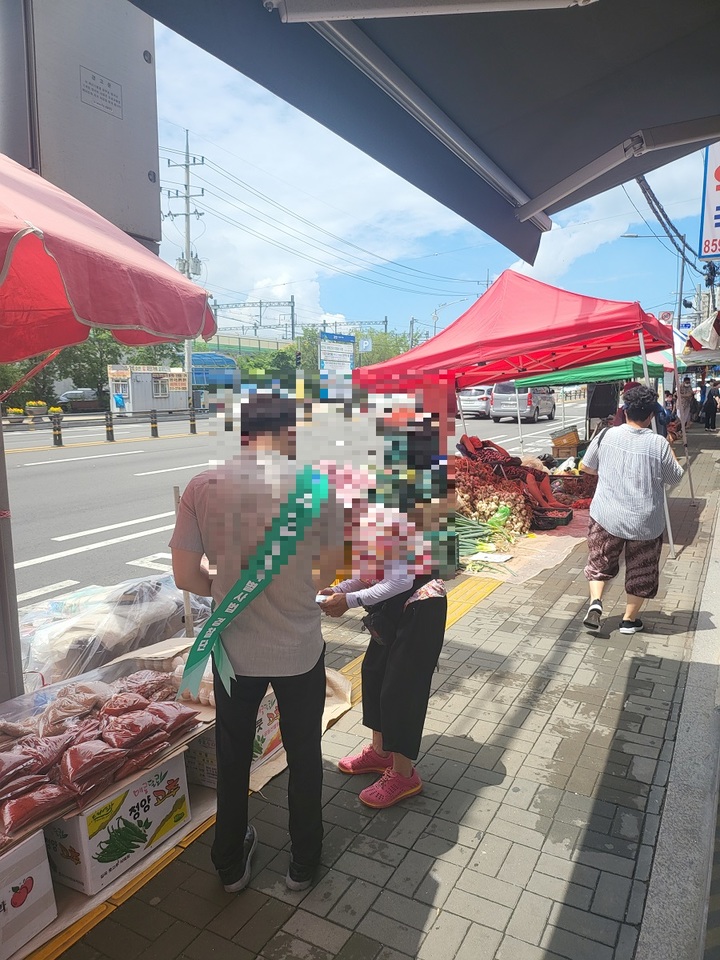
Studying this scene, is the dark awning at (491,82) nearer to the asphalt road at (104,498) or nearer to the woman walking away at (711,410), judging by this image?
the asphalt road at (104,498)

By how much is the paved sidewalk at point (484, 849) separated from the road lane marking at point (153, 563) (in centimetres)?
404

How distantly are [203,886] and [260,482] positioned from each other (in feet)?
5.33

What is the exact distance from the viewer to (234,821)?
7.61 feet

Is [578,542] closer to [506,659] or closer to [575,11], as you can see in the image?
[506,659]

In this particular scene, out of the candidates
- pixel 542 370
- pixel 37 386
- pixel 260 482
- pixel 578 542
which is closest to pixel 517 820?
pixel 260 482

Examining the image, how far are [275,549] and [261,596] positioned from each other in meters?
0.21

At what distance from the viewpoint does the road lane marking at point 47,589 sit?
20.4ft

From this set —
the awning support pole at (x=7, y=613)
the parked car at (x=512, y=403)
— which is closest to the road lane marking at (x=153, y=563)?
the awning support pole at (x=7, y=613)

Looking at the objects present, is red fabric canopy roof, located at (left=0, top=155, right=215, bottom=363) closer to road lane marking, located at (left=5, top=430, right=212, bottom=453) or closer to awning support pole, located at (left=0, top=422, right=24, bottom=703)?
awning support pole, located at (left=0, top=422, right=24, bottom=703)

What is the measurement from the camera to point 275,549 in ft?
6.59

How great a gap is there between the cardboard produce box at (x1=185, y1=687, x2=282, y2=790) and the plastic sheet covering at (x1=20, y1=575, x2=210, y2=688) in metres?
1.06

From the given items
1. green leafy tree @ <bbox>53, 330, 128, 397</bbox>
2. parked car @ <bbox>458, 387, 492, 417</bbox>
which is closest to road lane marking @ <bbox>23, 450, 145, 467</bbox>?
green leafy tree @ <bbox>53, 330, 128, 397</bbox>

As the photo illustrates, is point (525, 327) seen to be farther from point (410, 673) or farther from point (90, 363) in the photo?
point (90, 363)

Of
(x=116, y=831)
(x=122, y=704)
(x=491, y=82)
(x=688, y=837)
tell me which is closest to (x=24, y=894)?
(x=116, y=831)
